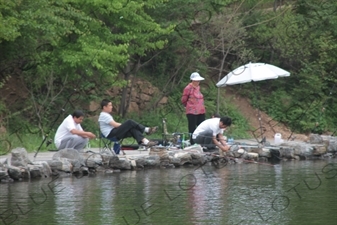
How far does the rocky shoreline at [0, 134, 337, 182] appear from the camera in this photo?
65.1 feet

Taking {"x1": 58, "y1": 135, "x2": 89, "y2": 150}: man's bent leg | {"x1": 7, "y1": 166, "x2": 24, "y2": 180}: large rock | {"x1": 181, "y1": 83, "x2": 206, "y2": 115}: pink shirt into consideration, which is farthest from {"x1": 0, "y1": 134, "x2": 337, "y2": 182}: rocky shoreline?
{"x1": 181, "y1": 83, "x2": 206, "y2": 115}: pink shirt

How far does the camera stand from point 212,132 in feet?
78.3

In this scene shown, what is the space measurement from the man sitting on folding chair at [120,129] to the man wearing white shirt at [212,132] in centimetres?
151

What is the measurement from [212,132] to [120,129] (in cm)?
244

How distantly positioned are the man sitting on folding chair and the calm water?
4.07 ft

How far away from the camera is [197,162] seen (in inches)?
915

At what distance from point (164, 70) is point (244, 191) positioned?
1636cm

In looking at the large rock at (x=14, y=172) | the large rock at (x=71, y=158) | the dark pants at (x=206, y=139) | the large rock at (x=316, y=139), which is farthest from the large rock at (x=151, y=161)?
the large rock at (x=316, y=139)

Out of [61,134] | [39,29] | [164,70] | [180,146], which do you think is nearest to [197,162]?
[180,146]

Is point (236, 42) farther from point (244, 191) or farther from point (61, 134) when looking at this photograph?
point (244, 191)

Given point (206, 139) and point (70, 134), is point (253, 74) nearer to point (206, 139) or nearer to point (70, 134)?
point (206, 139)

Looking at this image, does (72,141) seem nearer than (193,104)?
Yes

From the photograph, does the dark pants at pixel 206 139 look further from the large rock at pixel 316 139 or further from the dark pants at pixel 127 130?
the large rock at pixel 316 139

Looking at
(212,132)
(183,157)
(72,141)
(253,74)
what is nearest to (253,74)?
(253,74)
